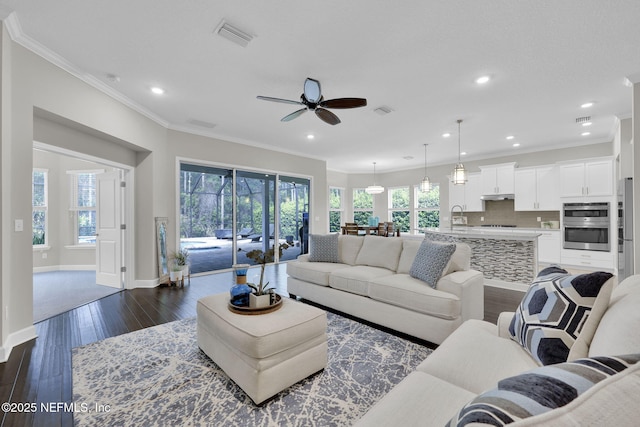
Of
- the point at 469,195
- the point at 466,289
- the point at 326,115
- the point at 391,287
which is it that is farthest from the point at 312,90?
the point at 469,195

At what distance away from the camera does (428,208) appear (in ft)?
29.2

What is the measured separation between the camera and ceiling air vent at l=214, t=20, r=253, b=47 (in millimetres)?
2486

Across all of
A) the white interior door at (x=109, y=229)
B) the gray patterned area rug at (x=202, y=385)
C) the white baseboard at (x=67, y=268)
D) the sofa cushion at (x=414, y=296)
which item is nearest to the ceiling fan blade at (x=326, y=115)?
the sofa cushion at (x=414, y=296)

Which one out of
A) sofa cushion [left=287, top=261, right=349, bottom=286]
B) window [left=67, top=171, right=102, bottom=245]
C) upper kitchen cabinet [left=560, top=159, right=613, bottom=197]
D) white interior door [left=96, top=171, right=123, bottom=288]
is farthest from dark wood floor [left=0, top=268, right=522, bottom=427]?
upper kitchen cabinet [left=560, top=159, right=613, bottom=197]

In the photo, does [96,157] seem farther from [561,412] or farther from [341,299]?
[561,412]

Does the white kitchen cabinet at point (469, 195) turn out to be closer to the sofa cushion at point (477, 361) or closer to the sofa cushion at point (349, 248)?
the sofa cushion at point (349, 248)

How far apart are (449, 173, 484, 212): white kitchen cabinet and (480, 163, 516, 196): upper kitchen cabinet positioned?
0.16 m

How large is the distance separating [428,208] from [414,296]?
6851 millimetres

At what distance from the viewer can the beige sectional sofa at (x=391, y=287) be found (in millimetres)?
2527

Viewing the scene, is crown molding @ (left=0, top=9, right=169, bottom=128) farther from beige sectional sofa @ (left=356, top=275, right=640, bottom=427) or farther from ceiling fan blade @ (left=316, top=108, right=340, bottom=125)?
beige sectional sofa @ (left=356, top=275, right=640, bottom=427)

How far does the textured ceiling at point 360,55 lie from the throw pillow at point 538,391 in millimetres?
2559

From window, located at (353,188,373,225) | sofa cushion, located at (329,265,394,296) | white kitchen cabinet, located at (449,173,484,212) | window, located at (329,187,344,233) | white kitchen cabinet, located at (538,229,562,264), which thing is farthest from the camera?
window, located at (353,188,373,225)

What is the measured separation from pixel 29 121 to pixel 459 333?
14.0ft

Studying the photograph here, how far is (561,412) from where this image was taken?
447mm
